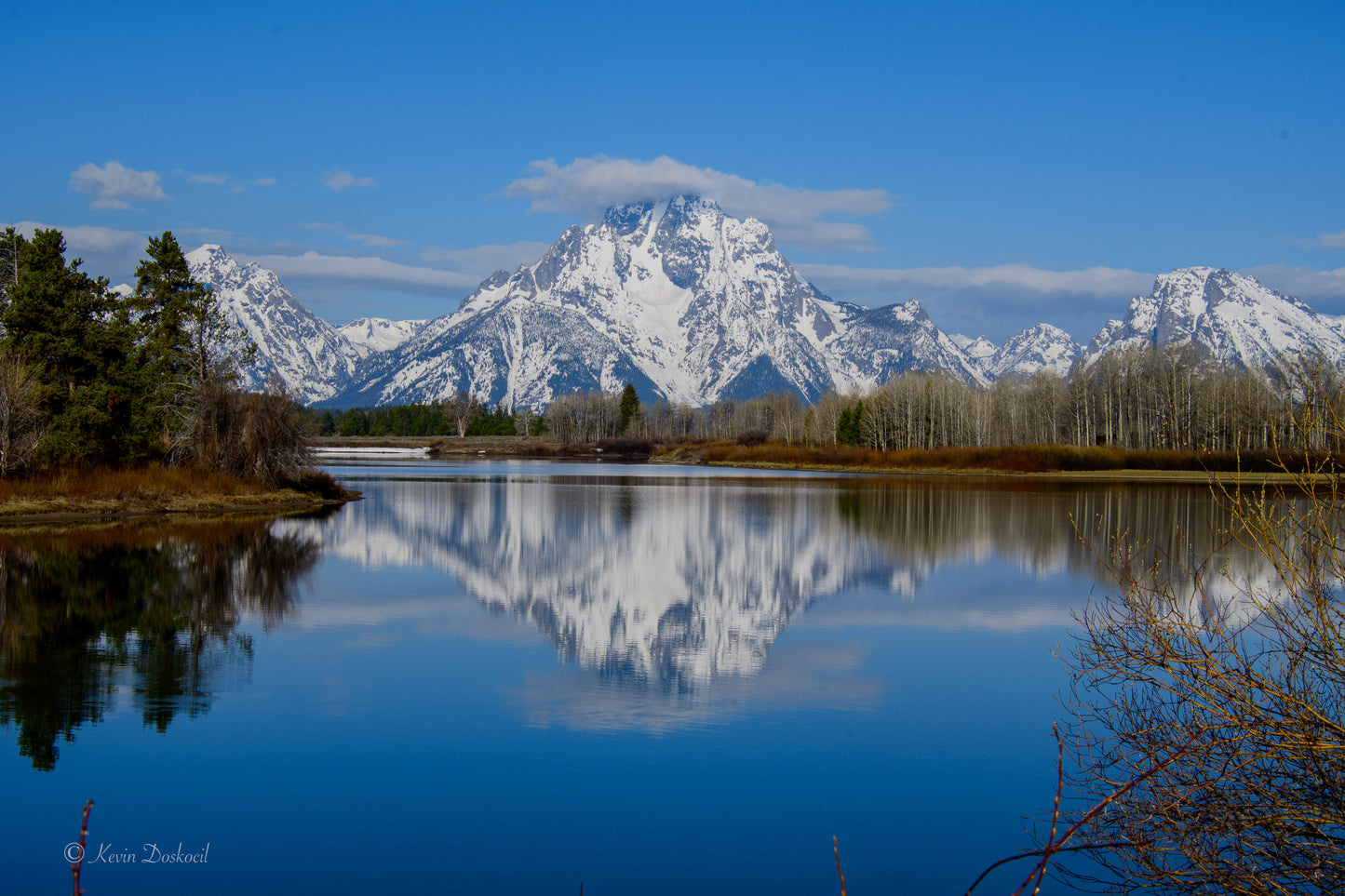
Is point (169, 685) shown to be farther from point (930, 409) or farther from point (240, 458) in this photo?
point (930, 409)

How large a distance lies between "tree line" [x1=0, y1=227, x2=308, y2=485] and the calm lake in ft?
43.3

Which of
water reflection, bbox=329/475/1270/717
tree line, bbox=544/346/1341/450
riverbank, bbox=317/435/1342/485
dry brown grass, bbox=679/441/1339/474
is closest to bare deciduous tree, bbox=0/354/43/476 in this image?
water reflection, bbox=329/475/1270/717

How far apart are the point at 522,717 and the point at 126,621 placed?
908cm

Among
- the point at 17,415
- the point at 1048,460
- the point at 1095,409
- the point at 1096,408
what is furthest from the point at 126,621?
Answer: the point at 1096,408

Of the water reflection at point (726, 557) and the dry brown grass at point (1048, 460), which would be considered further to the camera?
the dry brown grass at point (1048, 460)

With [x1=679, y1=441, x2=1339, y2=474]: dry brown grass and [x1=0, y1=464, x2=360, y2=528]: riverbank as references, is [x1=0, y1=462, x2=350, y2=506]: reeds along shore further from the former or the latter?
[x1=679, y1=441, x2=1339, y2=474]: dry brown grass

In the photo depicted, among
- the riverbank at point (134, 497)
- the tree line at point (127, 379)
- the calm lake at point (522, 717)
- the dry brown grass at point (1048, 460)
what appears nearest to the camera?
the calm lake at point (522, 717)

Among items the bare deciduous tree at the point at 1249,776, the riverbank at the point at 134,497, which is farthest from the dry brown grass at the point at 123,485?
the bare deciduous tree at the point at 1249,776

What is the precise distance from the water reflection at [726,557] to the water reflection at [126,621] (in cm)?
412

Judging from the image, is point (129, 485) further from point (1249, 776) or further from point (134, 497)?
point (1249, 776)

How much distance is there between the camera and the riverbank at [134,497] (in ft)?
117

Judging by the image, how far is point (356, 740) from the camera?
1160 cm

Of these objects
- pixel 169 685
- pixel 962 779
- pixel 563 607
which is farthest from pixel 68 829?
pixel 563 607

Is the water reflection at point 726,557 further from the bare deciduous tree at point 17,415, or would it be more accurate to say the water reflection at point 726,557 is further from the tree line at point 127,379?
the bare deciduous tree at point 17,415
